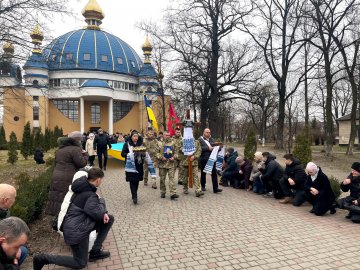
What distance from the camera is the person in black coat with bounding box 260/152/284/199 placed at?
8469 millimetres

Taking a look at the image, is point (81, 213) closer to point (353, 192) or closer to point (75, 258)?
point (75, 258)

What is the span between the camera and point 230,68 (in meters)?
23.4

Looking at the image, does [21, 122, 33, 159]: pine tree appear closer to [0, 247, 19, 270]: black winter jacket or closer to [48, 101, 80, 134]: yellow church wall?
[0, 247, 19, 270]: black winter jacket

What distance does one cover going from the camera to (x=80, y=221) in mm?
3867

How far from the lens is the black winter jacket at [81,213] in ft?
12.5

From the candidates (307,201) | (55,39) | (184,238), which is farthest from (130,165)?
(55,39)

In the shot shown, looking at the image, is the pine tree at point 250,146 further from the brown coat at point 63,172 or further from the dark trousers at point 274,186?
the brown coat at point 63,172

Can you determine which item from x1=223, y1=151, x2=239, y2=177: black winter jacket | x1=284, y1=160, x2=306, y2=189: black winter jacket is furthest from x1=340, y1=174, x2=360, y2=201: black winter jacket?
x1=223, y1=151, x2=239, y2=177: black winter jacket

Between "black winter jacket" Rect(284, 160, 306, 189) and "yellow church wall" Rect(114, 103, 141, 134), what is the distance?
52.3 m

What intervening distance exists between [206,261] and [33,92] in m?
49.6

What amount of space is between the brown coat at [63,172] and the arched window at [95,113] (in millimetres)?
53715

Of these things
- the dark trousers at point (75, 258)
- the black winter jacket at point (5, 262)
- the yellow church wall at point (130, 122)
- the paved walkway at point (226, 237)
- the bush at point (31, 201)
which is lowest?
the paved walkway at point (226, 237)

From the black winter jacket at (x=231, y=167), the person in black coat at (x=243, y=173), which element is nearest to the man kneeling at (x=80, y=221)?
the person in black coat at (x=243, y=173)

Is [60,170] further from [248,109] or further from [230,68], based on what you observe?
[248,109]
